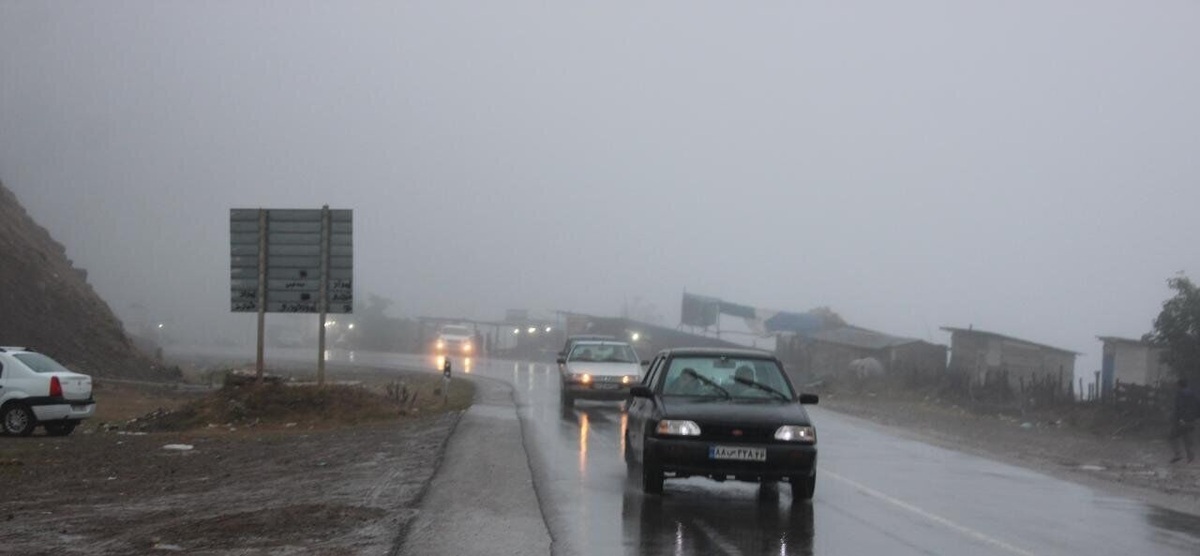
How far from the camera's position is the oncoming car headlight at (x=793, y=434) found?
40.5ft

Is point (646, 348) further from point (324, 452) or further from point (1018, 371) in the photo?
point (324, 452)

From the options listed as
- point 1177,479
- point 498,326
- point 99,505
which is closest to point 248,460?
point 99,505

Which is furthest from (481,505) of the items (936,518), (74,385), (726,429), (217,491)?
(74,385)

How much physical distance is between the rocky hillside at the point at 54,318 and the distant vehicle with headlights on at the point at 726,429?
31.3 m

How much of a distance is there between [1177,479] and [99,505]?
15288mm

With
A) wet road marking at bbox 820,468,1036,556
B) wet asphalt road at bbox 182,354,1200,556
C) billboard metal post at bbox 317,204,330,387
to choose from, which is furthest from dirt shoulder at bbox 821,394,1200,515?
billboard metal post at bbox 317,204,330,387

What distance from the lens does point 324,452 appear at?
62.2ft

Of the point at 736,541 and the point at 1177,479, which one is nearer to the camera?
the point at 736,541

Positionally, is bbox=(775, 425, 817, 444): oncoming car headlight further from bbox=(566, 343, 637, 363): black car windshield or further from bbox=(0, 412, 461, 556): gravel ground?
bbox=(566, 343, 637, 363): black car windshield

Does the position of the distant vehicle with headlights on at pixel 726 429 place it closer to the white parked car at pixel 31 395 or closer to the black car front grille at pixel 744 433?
the black car front grille at pixel 744 433

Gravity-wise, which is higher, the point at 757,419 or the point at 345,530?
the point at 757,419

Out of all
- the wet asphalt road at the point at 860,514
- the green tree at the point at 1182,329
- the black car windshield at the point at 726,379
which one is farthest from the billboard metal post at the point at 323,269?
the green tree at the point at 1182,329

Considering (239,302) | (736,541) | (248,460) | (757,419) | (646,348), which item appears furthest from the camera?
(646,348)

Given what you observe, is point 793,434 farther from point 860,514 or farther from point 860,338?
point 860,338
